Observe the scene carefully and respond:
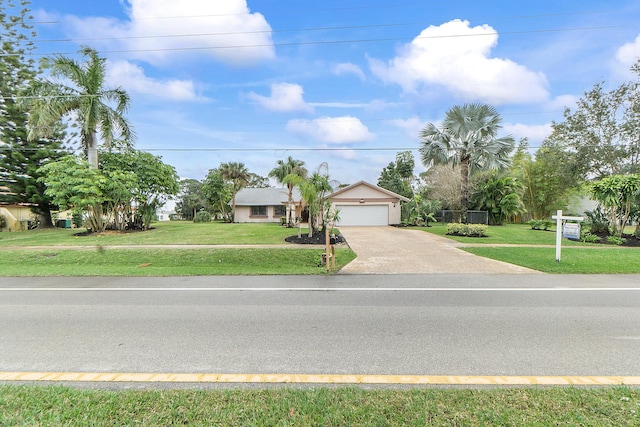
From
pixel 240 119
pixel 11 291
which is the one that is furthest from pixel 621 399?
pixel 240 119

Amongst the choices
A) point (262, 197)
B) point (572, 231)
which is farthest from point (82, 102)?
point (572, 231)

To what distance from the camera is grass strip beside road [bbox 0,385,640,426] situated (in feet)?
7.34

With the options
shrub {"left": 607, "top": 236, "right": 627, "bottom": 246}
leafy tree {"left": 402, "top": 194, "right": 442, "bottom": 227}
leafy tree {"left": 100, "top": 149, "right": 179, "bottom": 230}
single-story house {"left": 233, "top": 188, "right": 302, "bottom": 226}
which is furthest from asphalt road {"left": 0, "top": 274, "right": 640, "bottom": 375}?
single-story house {"left": 233, "top": 188, "right": 302, "bottom": 226}

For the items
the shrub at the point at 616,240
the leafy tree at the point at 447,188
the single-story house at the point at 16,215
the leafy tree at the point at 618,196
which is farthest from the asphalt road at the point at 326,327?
the leafy tree at the point at 447,188

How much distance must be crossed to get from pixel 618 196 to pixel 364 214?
15.4 metres

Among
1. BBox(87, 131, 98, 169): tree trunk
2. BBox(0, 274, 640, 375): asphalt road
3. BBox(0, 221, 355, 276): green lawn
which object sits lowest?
BBox(0, 221, 355, 276): green lawn

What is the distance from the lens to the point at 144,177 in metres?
18.6

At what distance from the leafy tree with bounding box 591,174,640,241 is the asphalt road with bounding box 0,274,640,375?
1030 centimetres

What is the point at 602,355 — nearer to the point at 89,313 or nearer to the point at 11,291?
the point at 89,313

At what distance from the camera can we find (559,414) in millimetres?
2287

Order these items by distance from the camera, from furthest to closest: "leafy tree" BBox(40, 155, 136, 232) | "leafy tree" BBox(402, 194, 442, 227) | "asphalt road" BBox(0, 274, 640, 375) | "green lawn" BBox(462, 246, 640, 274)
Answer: "leafy tree" BBox(402, 194, 442, 227) → "leafy tree" BBox(40, 155, 136, 232) → "green lawn" BBox(462, 246, 640, 274) → "asphalt road" BBox(0, 274, 640, 375)

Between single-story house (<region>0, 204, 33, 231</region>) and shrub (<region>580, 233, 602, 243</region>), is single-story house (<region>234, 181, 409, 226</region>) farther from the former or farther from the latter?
single-story house (<region>0, 204, 33, 231</region>)

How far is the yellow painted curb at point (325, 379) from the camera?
2830 millimetres

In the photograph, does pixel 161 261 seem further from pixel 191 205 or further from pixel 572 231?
pixel 191 205
